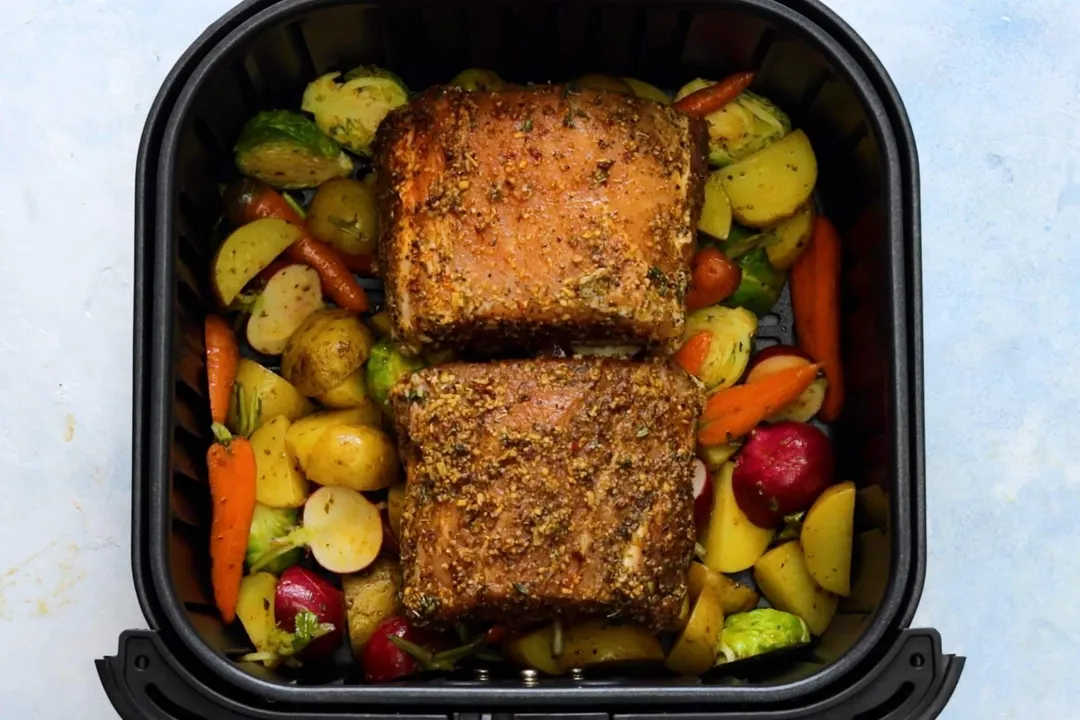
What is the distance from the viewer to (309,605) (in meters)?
2.51

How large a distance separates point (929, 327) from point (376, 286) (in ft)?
4.43

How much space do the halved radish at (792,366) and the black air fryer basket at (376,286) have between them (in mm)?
79

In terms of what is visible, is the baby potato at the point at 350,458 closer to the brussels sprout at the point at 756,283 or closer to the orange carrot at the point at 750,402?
the orange carrot at the point at 750,402

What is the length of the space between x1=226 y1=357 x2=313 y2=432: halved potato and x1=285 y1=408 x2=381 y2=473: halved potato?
0.18 ft

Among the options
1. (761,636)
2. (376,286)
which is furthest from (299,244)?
(761,636)

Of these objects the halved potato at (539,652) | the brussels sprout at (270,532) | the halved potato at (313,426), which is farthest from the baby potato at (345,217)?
the halved potato at (539,652)

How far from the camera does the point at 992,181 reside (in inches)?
112

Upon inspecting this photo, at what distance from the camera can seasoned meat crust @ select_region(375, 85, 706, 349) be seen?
2377 millimetres

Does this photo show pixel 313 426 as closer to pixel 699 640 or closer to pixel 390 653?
pixel 390 653

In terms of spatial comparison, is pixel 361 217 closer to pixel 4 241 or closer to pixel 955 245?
pixel 4 241

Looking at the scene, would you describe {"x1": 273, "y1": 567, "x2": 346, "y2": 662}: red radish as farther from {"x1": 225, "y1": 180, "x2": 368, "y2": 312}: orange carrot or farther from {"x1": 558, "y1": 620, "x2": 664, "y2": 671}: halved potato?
{"x1": 225, "y1": 180, "x2": 368, "y2": 312}: orange carrot

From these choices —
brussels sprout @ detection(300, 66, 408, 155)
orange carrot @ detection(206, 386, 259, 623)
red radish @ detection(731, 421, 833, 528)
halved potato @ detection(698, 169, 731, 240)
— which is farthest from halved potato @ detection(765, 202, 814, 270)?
orange carrot @ detection(206, 386, 259, 623)

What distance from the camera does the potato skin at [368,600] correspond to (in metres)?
2.56

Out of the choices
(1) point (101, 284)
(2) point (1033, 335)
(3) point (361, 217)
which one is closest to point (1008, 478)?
(2) point (1033, 335)
